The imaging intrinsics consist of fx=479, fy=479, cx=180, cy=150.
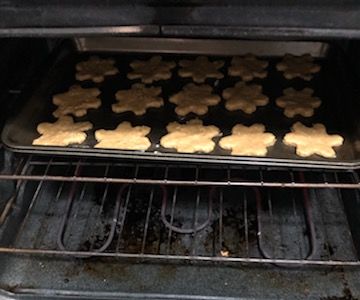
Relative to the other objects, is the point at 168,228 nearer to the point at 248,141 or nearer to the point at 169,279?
the point at 169,279

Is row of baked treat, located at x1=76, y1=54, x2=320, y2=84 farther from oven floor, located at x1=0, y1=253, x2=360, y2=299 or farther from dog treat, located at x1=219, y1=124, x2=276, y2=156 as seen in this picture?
oven floor, located at x1=0, y1=253, x2=360, y2=299

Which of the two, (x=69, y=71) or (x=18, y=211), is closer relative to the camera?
(x=18, y=211)

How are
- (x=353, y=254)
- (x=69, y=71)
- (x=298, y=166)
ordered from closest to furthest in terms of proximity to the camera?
1. (x=298, y=166)
2. (x=353, y=254)
3. (x=69, y=71)

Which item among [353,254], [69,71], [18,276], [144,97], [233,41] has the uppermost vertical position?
[233,41]

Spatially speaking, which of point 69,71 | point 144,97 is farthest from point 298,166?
point 69,71

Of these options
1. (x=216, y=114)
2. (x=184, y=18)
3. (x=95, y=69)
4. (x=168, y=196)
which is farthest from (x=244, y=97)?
(x=184, y=18)

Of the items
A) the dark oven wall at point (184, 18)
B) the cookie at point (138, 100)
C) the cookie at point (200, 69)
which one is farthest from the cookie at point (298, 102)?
the dark oven wall at point (184, 18)

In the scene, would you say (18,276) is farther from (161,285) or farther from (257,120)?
(257,120)

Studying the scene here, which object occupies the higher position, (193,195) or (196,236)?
(193,195)
